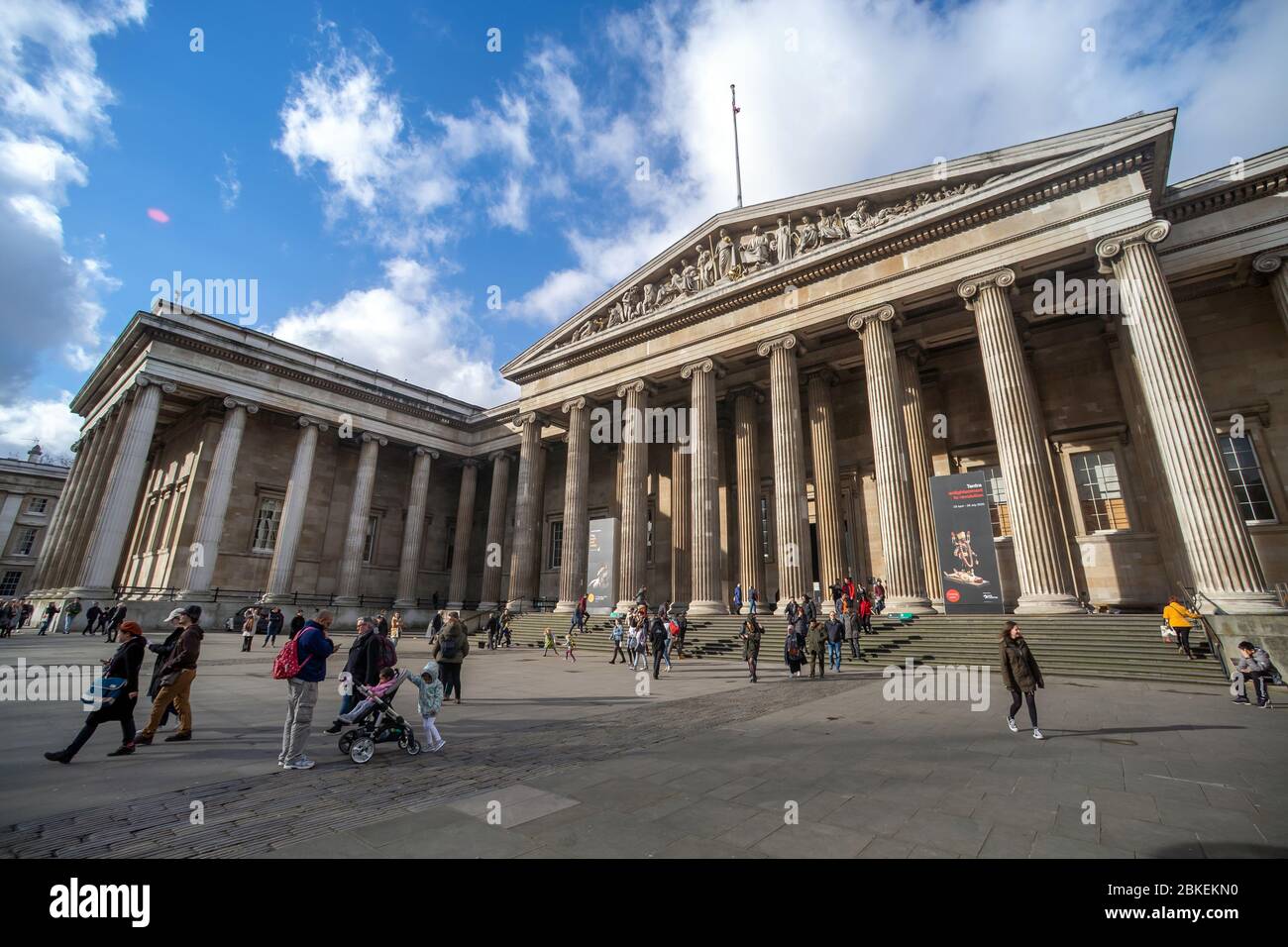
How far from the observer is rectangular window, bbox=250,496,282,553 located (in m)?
28.1

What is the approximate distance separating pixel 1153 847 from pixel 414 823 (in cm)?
479

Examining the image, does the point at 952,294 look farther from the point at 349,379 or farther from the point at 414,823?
the point at 349,379

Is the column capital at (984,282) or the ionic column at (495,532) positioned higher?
the column capital at (984,282)

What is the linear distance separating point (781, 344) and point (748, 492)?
5.68 meters

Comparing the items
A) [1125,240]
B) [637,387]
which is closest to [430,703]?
[637,387]

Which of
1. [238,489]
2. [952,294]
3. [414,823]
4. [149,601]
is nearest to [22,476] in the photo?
[238,489]

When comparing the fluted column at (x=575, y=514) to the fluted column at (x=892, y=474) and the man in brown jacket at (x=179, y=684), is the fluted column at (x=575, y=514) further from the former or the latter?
the man in brown jacket at (x=179, y=684)

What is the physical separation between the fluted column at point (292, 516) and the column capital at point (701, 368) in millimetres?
19687

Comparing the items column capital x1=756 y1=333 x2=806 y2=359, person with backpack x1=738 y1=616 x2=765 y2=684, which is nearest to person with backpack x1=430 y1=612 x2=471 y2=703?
person with backpack x1=738 y1=616 x2=765 y2=684

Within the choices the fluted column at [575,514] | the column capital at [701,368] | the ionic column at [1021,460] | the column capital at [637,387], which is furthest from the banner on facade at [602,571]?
the ionic column at [1021,460]

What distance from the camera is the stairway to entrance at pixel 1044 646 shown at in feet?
36.7

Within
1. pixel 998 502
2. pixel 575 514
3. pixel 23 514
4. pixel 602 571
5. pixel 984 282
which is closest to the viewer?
pixel 984 282

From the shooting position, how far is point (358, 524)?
29328 millimetres

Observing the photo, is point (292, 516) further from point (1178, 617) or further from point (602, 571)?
point (1178, 617)
